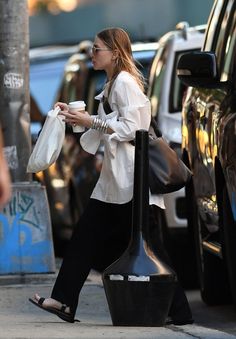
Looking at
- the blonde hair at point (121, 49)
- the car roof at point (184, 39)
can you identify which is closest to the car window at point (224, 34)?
the blonde hair at point (121, 49)

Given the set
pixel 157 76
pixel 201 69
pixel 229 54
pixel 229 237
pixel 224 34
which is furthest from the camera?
pixel 157 76

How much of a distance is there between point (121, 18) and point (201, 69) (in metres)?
21.4

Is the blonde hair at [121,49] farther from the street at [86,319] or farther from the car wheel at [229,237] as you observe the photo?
the street at [86,319]

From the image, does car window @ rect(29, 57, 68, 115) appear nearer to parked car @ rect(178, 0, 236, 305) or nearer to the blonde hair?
parked car @ rect(178, 0, 236, 305)

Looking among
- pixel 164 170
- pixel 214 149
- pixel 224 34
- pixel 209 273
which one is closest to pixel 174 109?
pixel 224 34

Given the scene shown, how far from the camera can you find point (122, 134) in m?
7.41

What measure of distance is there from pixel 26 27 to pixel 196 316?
250 cm

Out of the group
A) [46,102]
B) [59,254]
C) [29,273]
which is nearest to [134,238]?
[29,273]

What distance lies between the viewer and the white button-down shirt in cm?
741

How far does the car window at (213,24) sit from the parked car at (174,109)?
1443 millimetres

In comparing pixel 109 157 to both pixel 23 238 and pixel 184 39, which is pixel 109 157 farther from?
pixel 184 39

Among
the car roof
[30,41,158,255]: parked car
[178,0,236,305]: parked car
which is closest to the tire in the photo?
[178,0,236,305]: parked car

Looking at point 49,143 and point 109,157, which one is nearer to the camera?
point 49,143

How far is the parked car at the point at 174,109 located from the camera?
10.5 metres
